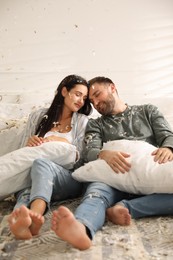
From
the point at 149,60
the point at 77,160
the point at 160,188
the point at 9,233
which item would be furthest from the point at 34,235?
the point at 149,60

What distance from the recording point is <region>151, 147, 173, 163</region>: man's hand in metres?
1.06

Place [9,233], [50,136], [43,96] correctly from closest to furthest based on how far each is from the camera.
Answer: [9,233], [50,136], [43,96]

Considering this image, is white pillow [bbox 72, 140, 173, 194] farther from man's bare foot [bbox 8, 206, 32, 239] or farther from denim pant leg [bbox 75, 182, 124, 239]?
man's bare foot [bbox 8, 206, 32, 239]

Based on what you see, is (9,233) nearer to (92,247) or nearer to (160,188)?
(92,247)

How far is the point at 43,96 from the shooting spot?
2.10 metres

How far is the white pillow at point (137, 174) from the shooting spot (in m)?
0.99

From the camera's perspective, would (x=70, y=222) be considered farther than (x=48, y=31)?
No

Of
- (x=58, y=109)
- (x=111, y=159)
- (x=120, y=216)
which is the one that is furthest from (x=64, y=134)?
(x=120, y=216)

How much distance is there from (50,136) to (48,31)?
3.76 feet

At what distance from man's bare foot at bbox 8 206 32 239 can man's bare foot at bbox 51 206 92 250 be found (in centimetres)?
8

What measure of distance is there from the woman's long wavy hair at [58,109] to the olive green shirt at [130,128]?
0.14 m

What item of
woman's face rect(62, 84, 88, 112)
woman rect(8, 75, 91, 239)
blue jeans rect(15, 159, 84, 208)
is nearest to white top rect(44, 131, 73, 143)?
woman rect(8, 75, 91, 239)

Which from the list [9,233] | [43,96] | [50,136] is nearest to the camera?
[9,233]

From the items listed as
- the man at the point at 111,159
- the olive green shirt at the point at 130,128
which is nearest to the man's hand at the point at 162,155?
the man at the point at 111,159
